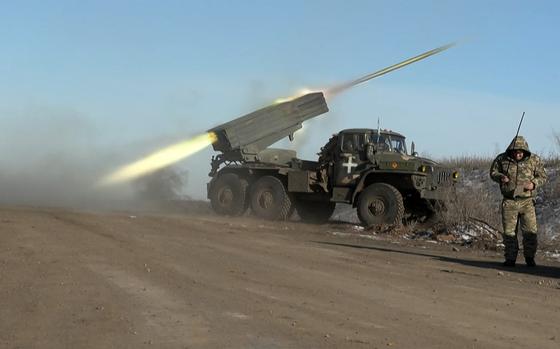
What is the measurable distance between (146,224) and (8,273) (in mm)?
7182

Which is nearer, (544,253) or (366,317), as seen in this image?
(366,317)

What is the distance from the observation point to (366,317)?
20.3 ft

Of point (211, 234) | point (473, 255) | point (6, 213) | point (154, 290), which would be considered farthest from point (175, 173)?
point (154, 290)

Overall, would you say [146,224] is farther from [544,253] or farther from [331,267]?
[544,253]

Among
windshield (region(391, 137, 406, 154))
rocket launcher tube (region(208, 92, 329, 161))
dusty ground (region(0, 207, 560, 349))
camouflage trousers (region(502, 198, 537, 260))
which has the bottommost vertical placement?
dusty ground (region(0, 207, 560, 349))

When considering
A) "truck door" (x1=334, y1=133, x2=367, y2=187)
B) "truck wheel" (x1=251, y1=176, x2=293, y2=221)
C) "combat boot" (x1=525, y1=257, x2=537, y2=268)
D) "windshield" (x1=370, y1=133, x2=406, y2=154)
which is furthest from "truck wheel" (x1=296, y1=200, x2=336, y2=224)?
"combat boot" (x1=525, y1=257, x2=537, y2=268)

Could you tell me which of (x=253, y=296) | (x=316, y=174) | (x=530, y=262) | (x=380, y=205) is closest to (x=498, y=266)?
(x=530, y=262)

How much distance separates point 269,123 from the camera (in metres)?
20.2

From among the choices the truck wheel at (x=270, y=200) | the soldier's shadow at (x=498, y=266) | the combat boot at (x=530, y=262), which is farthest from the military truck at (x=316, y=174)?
the combat boot at (x=530, y=262)

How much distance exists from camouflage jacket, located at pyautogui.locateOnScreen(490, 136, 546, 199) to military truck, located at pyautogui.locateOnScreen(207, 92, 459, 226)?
6.28 meters

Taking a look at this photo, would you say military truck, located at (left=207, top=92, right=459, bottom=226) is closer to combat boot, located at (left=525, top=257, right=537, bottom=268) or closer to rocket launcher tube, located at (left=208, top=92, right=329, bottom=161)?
rocket launcher tube, located at (left=208, top=92, right=329, bottom=161)

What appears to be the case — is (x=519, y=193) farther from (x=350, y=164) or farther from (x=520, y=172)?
(x=350, y=164)

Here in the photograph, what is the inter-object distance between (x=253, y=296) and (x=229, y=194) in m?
14.1

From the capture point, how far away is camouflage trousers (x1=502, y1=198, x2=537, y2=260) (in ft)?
35.1
